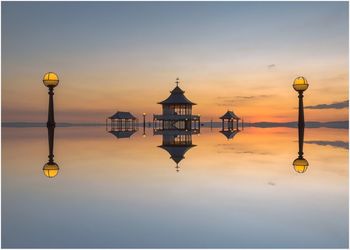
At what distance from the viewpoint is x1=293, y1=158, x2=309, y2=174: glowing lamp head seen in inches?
487

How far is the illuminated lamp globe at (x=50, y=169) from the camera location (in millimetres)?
11828

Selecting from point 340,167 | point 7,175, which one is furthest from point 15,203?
point 340,167

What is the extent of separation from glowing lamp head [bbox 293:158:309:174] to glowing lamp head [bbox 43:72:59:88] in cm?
3805

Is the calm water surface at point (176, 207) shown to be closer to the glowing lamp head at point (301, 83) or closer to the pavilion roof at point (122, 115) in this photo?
the glowing lamp head at point (301, 83)

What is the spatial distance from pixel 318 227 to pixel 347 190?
3474 millimetres

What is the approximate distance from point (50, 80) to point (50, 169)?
121ft

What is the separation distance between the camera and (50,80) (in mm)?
47344

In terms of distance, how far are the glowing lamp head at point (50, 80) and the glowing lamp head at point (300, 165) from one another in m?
38.0

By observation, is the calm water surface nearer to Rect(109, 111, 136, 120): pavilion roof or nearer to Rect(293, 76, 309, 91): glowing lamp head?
Rect(293, 76, 309, 91): glowing lamp head

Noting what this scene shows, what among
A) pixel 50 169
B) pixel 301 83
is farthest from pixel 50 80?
pixel 50 169

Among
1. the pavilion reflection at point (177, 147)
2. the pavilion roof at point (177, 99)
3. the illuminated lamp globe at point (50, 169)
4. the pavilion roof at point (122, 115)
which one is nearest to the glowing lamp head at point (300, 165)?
the pavilion reflection at point (177, 147)

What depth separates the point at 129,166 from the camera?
1375 cm

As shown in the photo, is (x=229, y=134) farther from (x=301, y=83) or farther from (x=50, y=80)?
(x=50, y=80)

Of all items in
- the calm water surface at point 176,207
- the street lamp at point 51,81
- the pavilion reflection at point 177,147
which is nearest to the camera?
the calm water surface at point 176,207
